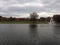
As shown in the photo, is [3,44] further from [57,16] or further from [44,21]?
[44,21]

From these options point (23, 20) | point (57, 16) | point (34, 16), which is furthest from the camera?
point (23, 20)

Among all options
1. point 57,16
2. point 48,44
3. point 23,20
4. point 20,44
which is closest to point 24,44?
point 20,44

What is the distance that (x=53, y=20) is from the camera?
126562 mm

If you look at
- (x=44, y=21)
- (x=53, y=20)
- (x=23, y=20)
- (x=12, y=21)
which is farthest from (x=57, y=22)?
(x=12, y=21)

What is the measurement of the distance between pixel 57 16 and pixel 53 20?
15.7 feet

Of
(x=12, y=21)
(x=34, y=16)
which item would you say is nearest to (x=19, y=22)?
(x=12, y=21)

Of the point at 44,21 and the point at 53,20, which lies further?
the point at 44,21

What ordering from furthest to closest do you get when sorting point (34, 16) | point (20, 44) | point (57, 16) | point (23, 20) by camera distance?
point (23, 20) → point (34, 16) → point (57, 16) → point (20, 44)

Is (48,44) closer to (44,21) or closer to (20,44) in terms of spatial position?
(20,44)

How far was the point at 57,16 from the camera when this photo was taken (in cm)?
12506

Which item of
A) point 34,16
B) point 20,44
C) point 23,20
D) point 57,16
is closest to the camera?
point 20,44

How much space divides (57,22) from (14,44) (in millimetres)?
108328

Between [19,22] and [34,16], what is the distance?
867 inches

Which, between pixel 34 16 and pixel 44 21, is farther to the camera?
pixel 44 21
